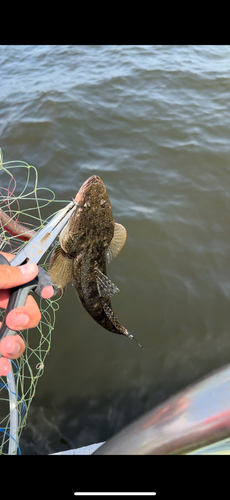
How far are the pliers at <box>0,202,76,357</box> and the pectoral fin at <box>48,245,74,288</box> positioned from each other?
0.37 meters

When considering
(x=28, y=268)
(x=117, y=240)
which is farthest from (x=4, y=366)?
(x=117, y=240)

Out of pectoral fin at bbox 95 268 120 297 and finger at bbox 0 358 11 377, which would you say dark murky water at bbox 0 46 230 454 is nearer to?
pectoral fin at bbox 95 268 120 297

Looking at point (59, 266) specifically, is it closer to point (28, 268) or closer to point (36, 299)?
point (28, 268)

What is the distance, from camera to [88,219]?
8.23 feet

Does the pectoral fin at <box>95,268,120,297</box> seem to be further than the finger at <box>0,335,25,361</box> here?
Yes

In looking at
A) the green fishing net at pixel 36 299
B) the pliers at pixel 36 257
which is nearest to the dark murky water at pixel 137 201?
the green fishing net at pixel 36 299

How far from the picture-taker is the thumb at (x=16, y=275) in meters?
1.86

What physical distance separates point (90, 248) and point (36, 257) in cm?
59

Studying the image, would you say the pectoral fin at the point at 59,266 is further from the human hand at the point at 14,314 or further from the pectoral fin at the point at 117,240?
the human hand at the point at 14,314

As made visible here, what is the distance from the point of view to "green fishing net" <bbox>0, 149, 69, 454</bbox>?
9.89 ft

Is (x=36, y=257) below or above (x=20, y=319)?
above

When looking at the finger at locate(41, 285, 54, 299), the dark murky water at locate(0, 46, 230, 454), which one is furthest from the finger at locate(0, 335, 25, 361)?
the dark murky water at locate(0, 46, 230, 454)

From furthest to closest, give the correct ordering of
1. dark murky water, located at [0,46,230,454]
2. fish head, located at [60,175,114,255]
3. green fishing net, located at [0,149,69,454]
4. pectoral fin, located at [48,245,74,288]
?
dark murky water, located at [0,46,230,454] < green fishing net, located at [0,149,69,454] < pectoral fin, located at [48,245,74,288] < fish head, located at [60,175,114,255]
